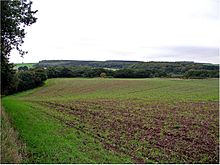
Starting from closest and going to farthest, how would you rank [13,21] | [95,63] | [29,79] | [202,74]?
[13,21]
[29,79]
[202,74]
[95,63]

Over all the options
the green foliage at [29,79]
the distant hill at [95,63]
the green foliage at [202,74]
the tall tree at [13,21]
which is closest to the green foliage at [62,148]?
the tall tree at [13,21]

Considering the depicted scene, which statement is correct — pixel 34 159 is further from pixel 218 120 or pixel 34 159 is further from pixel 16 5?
pixel 218 120

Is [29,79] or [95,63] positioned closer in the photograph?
[29,79]

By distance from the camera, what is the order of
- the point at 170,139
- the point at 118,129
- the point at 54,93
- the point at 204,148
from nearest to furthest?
the point at 204,148
the point at 170,139
the point at 118,129
the point at 54,93

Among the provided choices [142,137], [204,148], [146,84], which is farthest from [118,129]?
[146,84]

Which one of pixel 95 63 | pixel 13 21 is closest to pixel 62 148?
pixel 13 21

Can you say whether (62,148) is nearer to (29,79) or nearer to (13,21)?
(13,21)

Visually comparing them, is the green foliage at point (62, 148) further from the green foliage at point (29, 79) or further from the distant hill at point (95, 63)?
the distant hill at point (95, 63)

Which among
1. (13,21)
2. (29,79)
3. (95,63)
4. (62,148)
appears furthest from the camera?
(95,63)

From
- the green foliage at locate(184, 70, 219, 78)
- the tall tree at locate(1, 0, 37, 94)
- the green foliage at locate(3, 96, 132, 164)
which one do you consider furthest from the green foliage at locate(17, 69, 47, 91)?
the green foliage at locate(3, 96, 132, 164)

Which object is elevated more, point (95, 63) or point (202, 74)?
point (95, 63)

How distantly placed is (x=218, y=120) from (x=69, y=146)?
14.5 m

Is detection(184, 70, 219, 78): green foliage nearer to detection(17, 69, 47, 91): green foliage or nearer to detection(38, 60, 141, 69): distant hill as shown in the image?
detection(38, 60, 141, 69): distant hill

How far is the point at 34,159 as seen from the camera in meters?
10.6
